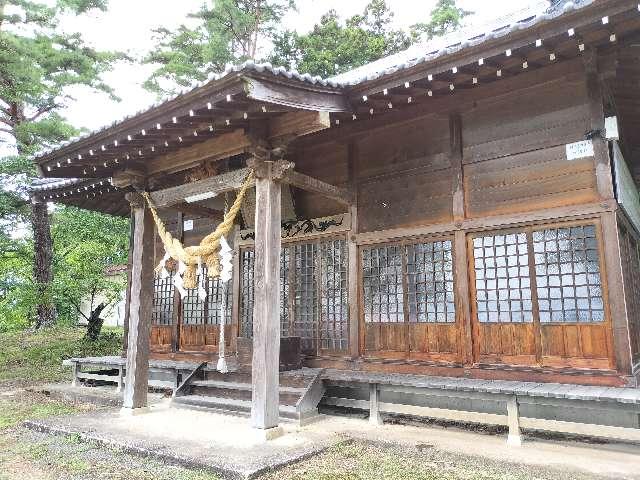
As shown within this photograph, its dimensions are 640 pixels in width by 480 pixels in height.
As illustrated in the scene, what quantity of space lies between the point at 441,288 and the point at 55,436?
545cm

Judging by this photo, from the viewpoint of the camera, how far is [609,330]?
550 cm

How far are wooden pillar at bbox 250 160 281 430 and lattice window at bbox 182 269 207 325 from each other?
4.33 meters

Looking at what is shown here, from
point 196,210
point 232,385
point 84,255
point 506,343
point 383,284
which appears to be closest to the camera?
point 506,343

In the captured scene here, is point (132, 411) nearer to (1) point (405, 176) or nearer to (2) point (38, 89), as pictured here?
(1) point (405, 176)

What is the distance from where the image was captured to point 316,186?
6.77 meters

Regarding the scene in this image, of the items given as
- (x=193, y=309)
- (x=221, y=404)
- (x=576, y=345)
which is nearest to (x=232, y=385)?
(x=221, y=404)

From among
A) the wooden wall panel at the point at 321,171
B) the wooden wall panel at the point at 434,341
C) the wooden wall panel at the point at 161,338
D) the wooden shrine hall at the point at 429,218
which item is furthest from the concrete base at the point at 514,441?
the wooden wall panel at the point at 161,338

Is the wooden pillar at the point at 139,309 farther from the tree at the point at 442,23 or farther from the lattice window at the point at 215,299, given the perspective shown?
the tree at the point at 442,23

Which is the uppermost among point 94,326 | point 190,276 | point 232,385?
point 190,276

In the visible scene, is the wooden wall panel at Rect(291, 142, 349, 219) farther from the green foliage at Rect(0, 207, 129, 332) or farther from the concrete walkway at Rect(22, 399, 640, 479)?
the green foliage at Rect(0, 207, 129, 332)

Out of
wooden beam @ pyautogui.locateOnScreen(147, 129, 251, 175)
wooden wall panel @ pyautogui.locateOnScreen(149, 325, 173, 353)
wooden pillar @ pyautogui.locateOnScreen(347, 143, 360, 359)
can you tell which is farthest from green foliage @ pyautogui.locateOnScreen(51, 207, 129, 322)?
wooden pillar @ pyautogui.locateOnScreen(347, 143, 360, 359)

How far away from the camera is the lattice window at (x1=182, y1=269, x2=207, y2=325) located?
983 centimetres

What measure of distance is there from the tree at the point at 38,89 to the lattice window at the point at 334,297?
34.2 feet

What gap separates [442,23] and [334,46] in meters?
5.31
